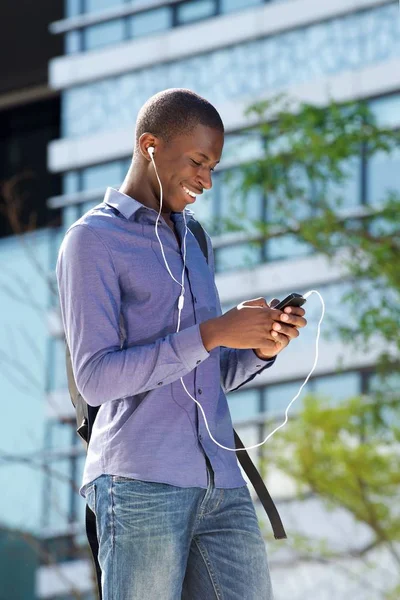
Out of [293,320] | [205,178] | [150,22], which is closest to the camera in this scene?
[293,320]

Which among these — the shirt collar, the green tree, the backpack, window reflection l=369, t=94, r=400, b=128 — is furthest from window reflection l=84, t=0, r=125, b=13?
the backpack

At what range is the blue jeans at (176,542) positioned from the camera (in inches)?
69.4

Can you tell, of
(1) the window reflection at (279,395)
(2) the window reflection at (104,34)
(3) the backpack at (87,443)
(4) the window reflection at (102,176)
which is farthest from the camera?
(2) the window reflection at (104,34)

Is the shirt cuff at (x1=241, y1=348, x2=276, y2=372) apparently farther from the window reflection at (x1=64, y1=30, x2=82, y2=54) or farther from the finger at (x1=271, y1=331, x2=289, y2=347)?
the window reflection at (x1=64, y1=30, x2=82, y2=54)

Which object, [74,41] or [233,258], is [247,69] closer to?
[233,258]

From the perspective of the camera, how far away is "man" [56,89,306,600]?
1.77m

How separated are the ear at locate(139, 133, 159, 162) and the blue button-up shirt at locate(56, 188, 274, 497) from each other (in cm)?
7

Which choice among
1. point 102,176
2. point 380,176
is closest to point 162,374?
point 380,176

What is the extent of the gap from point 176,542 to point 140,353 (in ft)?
0.85

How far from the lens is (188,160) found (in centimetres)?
191

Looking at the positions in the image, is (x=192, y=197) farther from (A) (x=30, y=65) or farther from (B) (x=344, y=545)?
(A) (x=30, y=65)

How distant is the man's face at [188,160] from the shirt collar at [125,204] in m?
0.05

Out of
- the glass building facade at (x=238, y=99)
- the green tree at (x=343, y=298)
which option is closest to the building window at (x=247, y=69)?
the glass building facade at (x=238, y=99)

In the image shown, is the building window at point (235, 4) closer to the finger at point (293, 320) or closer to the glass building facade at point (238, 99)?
the glass building facade at point (238, 99)
